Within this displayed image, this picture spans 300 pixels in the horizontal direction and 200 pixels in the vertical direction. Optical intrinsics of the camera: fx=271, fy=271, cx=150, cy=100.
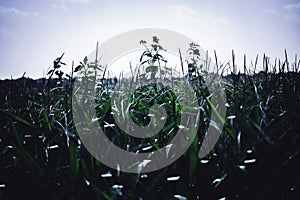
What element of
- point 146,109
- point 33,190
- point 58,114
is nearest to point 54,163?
point 33,190

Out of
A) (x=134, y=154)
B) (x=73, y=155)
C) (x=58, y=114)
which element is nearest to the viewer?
(x=73, y=155)

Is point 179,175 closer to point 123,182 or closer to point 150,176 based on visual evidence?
point 150,176

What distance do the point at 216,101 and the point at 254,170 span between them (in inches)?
24.0

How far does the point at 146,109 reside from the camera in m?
1.88

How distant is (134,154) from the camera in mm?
1230

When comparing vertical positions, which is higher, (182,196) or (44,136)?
(44,136)

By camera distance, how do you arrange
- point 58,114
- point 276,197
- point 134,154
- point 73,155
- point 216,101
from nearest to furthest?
point 276,197 → point 73,155 → point 134,154 → point 216,101 → point 58,114

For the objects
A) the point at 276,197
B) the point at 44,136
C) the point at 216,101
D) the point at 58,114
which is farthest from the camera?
the point at 58,114

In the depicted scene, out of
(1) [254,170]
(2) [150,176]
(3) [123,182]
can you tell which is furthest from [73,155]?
(1) [254,170]

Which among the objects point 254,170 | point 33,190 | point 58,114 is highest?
point 58,114

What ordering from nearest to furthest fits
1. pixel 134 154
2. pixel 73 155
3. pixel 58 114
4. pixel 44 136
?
pixel 73 155
pixel 134 154
pixel 44 136
pixel 58 114

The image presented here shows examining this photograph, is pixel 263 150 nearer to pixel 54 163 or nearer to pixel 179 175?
pixel 179 175

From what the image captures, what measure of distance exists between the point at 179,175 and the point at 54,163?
1.95 ft

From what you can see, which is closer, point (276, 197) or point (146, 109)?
point (276, 197)
